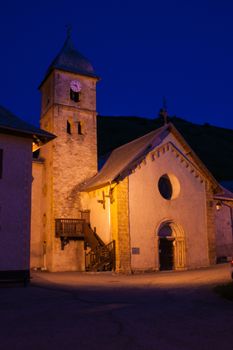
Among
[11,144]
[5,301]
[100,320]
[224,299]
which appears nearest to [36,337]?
[100,320]

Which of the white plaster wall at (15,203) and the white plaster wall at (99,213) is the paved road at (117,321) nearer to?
the white plaster wall at (15,203)

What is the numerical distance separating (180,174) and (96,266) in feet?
28.5

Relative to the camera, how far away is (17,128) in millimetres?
17734

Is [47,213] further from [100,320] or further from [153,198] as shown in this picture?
[100,320]

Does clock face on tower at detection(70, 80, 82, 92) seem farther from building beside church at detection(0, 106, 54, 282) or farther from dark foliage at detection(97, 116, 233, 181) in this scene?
dark foliage at detection(97, 116, 233, 181)

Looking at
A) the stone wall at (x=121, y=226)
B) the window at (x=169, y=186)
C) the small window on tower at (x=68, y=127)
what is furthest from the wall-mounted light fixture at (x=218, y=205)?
the small window on tower at (x=68, y=127)

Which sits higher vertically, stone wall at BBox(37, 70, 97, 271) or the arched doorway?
stone wall at BBox(37, 70, 97, 271)

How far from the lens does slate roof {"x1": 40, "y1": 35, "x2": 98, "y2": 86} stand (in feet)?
104

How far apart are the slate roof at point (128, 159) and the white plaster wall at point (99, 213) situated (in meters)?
0.63

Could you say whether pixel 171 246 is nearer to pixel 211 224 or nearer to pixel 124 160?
pixel 211 224

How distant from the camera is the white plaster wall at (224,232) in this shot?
1219 inches

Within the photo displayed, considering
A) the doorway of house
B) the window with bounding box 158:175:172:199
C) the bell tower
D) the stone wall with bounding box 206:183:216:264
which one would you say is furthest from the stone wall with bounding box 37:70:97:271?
the stone wall with bounding box 206:183:216:264

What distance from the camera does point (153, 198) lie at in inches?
998

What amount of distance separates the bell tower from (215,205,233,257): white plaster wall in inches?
433
